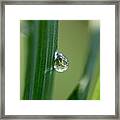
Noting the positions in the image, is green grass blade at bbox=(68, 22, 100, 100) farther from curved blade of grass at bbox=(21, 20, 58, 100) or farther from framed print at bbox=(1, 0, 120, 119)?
curved blade of grass at bbox=(21, 20, 58, 100)

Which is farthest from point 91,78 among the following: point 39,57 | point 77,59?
point 39,57

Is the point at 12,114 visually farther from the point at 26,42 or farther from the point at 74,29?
the point at 74,29

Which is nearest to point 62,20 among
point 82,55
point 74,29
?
point 74,29

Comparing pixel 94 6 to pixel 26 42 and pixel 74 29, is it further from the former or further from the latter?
pixel 26 42

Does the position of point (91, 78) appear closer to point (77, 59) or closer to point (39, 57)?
point (77, 59)

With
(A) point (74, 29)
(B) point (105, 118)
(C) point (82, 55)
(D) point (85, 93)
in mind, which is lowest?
(B) point (105, 118)

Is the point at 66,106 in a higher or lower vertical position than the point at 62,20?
lower
